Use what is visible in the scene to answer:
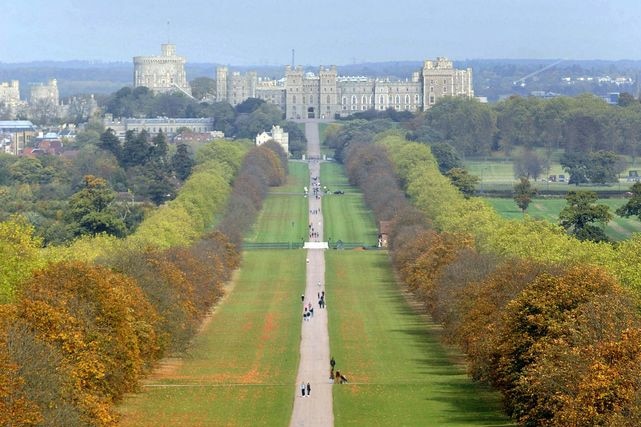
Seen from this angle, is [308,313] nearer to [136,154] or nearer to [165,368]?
[165,368]

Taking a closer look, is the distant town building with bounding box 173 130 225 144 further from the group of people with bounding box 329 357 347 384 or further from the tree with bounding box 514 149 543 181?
the group of people with bounding box 329 357 347 384

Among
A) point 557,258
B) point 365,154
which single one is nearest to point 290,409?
point 557,258

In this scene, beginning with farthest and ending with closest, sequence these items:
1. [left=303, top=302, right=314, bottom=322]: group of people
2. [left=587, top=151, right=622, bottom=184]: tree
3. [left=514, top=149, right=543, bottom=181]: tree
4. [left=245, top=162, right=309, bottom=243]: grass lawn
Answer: [left=514, top=149, right=543, bottom=181]: tree < [left=587, top=151, right=622, bottom=184]: tree < [left=245, top=162, right=309, bottom=243]: grass lawn < [left=303, top=302, right=314, bottom=322]: group of people

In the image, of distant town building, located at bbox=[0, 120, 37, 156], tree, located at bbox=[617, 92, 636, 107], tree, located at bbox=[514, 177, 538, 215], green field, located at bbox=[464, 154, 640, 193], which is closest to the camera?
tree, located at bbox=[514, 177, 538, 215]

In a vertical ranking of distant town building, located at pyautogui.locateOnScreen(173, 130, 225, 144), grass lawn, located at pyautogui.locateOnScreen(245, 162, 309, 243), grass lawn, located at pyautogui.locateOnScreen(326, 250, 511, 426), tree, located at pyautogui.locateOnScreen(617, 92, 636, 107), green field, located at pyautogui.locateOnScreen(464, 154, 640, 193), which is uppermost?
tree, located at pyautogui.locateOnScreen(617, 92, 636, 107)

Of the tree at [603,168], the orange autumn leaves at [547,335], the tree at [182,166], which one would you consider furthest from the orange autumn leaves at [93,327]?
the tree at [603,168]

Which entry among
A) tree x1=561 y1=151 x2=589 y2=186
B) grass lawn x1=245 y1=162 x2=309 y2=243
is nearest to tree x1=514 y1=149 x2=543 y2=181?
tree x1=561 y1=151 x2=589 y2=186

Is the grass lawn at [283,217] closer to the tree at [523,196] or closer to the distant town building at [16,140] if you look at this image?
the tree at [523,196]
